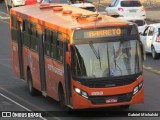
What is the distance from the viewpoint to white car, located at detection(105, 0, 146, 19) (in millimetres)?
47125

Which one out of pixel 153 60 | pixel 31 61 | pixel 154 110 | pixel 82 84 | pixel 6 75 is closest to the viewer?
pixel 82 84

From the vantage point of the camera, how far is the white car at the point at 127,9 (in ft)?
155

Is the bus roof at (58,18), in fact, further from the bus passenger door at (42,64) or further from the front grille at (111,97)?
the front grille at (111,97)

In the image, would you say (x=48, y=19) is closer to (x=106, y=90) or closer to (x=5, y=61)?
(x=106, y=90)

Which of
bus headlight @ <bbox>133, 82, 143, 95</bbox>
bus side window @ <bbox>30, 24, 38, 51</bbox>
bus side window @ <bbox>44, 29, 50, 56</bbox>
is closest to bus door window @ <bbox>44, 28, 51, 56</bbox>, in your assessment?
bus side window @ <bbox>44, 29, 50, 56</bbox>

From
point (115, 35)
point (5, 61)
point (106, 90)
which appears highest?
point (115, 35)

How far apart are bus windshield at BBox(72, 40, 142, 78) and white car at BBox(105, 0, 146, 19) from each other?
26.7 meters

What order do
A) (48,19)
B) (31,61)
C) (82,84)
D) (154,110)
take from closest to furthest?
1. (82,84)
2. (154,110)
3. (48,19)
4. (31,61)

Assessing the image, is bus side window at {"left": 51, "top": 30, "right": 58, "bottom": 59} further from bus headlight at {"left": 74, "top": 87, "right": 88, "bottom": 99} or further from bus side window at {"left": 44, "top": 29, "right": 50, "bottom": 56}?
bus headlight at {"left": 74, "top": 87, "right": 88, "bottom": 99}

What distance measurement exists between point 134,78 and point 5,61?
51.4ft

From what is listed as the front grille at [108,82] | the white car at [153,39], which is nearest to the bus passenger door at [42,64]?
the front grille at [108,82]

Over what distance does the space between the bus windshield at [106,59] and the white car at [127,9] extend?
26.7 m

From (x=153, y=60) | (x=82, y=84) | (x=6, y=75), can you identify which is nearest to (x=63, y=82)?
(x=82, y=84)

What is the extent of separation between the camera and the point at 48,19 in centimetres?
2248
